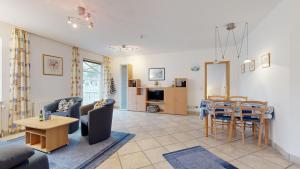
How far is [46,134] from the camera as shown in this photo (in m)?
2.46

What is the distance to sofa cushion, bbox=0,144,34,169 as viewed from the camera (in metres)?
1.10

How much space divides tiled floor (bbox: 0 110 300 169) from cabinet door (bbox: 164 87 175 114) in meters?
1.91

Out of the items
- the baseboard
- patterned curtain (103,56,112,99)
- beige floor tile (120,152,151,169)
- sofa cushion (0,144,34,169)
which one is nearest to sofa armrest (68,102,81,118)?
beige floor tile (120,152,151,169)

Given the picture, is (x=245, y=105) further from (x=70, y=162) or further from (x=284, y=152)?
(x=70, y=162)

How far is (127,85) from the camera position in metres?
6.66

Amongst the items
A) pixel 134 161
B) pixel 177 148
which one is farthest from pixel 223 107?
pixel 134 161

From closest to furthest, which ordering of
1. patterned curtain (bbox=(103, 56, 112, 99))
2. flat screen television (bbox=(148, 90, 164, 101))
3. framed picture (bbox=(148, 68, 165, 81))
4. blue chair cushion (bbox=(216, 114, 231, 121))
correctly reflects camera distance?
blue chair cushion (bbox=(216, 114, 231, 121)) → flat screen television (bbox=(148, 90, 164, 101)) → framed picture (bbox=(148, 68, 165, 81)) → patterned curtain (bbox=(103, 56, 112, 99))

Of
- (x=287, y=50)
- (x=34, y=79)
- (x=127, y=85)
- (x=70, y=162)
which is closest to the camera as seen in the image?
(x=70, y=162)

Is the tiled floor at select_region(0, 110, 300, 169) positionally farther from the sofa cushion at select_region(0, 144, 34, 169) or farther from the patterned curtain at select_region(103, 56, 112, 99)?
the patterned curtain at select_region(103, 56, 112, 99)

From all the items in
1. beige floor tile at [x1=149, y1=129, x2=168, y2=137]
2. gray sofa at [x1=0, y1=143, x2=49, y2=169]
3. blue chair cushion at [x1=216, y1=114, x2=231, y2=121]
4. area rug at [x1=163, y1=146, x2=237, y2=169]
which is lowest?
area rug at [x1=163, y1=146, x2=237, y2=169]

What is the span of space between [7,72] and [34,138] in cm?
189

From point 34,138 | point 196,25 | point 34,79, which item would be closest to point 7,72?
point 34,79

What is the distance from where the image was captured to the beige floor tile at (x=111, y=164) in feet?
6.88

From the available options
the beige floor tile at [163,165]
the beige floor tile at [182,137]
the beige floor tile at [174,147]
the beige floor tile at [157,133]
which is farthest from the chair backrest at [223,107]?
the beige floor tile at [163,165]
